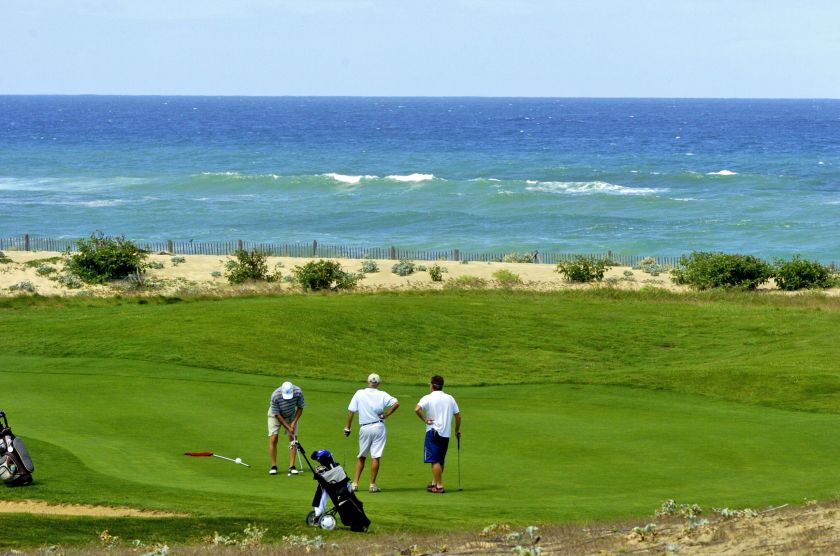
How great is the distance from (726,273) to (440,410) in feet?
123

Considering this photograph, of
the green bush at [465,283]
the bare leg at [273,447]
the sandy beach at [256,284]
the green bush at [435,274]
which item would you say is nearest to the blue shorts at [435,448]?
the bare leg at [273,447]

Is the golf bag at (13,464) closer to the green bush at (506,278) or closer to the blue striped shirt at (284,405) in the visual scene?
the blue striped shirt at (284,405)

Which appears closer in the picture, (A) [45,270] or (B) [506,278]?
(B) [506,278]

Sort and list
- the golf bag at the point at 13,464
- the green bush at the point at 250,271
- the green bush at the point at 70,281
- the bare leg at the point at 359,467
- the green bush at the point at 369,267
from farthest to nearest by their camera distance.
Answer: the green bush at the point at 369,267, the green bush at the point at 250,271, the green bush at the point at 70,281, the bare leg at the point at 359,467, the golf bag at the point at 13,464

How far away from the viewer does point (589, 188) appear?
366 ft

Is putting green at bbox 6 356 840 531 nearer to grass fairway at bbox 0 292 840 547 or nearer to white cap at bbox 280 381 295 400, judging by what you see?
grass fairway at bbox 0 292 840 547

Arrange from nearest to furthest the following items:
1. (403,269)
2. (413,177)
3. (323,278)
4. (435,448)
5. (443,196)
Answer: (435,448), (323,278), (403,269), (443,196), (413,177)

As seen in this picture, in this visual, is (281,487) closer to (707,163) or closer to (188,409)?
(188,409)

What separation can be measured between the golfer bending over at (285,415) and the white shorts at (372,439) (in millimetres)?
1455

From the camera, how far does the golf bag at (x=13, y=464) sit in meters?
15.8

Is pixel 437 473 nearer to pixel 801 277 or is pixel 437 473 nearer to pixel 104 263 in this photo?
pixel 104 263

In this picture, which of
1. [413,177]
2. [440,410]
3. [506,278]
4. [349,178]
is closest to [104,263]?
[506,278]

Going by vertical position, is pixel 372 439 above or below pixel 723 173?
below

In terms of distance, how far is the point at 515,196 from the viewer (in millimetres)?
104625
